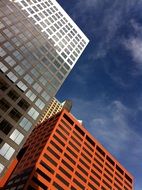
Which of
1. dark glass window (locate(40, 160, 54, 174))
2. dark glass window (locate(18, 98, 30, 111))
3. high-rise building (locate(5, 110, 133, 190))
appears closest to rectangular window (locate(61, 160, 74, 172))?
high-rise building (locate(5, 110, 133, 190))

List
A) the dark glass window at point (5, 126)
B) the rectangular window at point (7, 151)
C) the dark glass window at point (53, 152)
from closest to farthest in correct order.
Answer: the rectangular window at point (7, 151) < the dark glass window at point (5, 126) < the dark glass window at point (53, 152)

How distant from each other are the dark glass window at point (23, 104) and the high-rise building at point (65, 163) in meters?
29.4

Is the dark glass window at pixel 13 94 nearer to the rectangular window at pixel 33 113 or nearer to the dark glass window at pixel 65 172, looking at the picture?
the rectangular window at pixel 33 113

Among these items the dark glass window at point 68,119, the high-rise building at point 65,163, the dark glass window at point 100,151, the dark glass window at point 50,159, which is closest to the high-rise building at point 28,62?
the high-rise building at point 65,163

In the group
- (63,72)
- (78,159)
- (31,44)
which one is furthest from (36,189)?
(31,44)

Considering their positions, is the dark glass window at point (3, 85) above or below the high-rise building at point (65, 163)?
below

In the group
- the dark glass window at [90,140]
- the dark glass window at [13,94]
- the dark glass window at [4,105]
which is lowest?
the dark glass window at [4,105]

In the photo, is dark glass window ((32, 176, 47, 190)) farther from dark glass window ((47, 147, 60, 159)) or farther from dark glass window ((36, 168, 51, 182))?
dark glass window ((47, 147, 60, 159))

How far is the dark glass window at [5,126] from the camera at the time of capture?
213 ft

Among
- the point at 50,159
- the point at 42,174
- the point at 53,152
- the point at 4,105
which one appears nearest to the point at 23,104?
the point at 4,105

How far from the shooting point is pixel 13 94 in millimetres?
72188

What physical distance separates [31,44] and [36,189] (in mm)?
46552

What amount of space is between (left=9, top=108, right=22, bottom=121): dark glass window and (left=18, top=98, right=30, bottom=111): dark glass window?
97.8 inches

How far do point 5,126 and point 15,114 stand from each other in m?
4.95
